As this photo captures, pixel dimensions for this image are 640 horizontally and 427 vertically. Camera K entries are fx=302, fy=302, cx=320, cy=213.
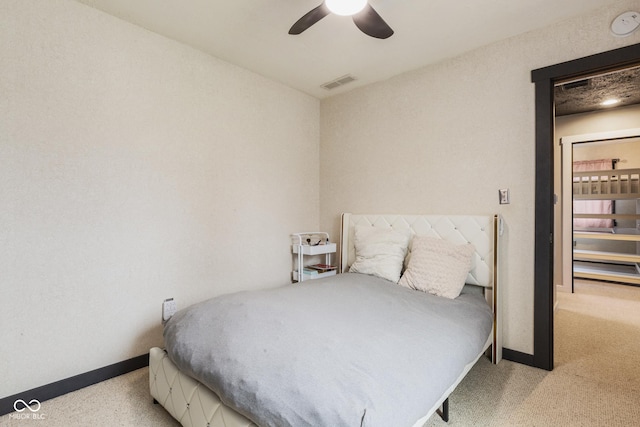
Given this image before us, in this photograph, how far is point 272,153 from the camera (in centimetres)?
316

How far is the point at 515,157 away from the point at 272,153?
2176 mm

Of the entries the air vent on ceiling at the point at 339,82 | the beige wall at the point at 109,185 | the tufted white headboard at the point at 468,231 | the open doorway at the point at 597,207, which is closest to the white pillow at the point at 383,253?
the tufted white headboard at the point at 468,231

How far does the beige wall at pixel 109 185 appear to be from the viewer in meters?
1.79

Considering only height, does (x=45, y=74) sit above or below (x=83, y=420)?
above

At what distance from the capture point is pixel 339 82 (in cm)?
317

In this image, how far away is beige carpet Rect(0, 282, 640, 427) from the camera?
1.66 m

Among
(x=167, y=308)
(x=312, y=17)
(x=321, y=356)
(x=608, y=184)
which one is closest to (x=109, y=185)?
(x=167, y=308)

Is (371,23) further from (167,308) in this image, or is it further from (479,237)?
(167,308)

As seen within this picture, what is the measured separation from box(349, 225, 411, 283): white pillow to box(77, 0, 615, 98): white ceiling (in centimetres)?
157

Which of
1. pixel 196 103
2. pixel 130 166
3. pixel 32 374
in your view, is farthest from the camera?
pixel 196 103

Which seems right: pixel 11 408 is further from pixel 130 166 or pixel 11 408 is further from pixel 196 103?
pixel 196 103

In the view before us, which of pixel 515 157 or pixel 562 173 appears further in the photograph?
pixel 562 173

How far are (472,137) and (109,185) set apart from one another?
2809 millimetres

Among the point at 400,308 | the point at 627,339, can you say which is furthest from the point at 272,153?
the point at 627,339
